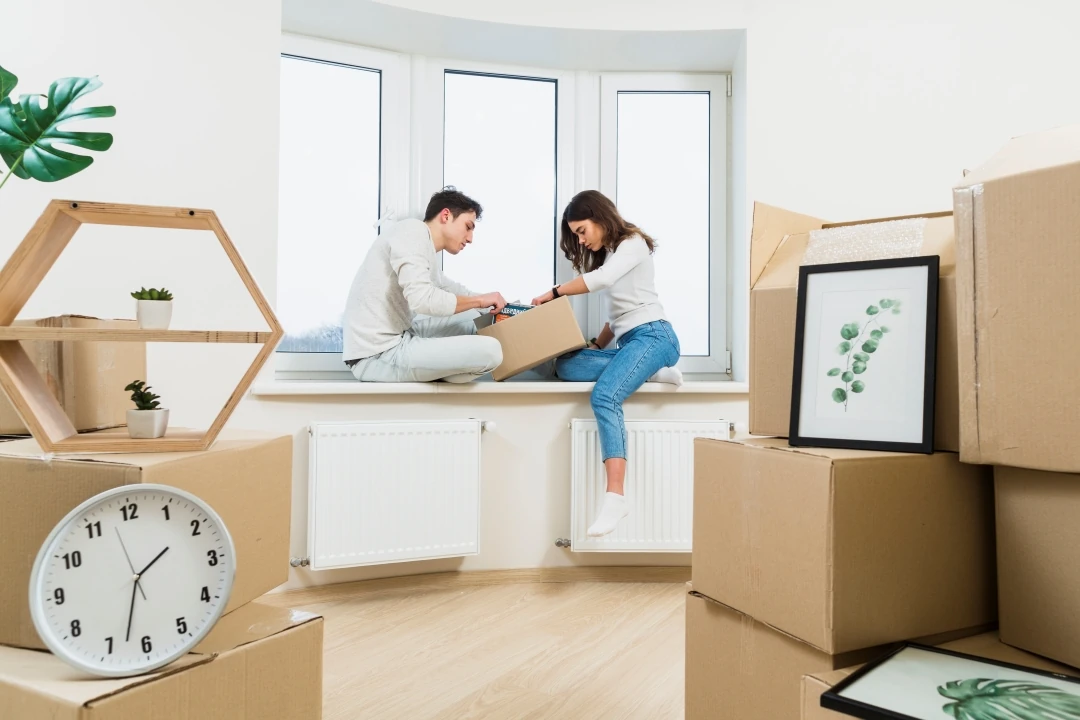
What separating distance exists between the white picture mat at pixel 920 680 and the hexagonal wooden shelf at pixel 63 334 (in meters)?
0.93

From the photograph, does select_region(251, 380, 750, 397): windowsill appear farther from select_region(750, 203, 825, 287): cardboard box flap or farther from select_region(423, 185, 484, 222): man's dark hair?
select_region(750, 203, 825, 287): cardboard box flap

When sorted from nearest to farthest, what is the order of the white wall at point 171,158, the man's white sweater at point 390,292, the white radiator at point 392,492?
the white wall at point 171,158 → the white radiator at point 392,492 → the man's white sweater at point 390,292

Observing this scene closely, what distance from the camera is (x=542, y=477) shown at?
2.33 m

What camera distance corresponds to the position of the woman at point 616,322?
2188 mm

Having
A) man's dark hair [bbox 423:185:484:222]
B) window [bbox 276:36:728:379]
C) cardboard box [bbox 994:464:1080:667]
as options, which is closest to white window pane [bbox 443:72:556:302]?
window [bbox 276:36:728:379]

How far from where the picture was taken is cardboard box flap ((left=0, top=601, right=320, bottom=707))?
77cm

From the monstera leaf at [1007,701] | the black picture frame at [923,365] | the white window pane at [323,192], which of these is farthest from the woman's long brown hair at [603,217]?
the monstera leaf at [1007,701]

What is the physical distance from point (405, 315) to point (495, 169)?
73cm

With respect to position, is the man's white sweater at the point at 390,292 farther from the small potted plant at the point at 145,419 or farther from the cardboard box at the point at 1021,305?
the cardboard box at the point at 1021,305

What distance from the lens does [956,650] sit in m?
0.87

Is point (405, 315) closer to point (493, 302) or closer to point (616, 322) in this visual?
point (493, 302)

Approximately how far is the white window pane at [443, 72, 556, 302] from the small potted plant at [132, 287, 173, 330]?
1.50 m

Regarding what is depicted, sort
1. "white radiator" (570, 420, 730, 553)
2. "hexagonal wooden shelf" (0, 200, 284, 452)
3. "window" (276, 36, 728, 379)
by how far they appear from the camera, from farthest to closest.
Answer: "window" (276, 36, 728, 379) < "white radiator" (570, 420, 730, 553) < "hexagonal wooden shelf" (0, 200, 284, 452)

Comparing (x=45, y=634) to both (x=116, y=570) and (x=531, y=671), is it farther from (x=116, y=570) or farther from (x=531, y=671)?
(x=531, y=671)
